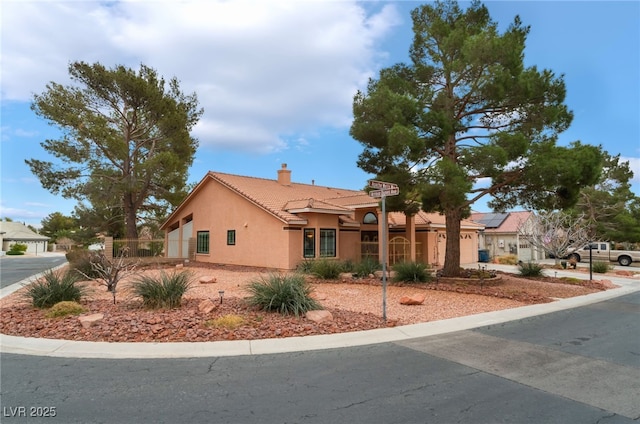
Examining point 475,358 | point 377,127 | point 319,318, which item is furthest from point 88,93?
point 475,358

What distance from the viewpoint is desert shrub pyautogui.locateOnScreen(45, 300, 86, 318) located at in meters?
8.41

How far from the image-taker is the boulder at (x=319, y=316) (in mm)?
8354

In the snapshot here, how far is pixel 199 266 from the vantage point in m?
23.5

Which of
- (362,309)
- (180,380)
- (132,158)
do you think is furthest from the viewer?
(132,158)

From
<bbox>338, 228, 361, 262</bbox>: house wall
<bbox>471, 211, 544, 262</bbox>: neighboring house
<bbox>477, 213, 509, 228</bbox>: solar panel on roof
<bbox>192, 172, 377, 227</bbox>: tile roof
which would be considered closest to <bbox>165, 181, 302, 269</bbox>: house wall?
<bbox>192, 172, 377, 227</bbox>: tile roof

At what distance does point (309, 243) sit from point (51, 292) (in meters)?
13.2

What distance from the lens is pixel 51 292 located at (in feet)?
30.9

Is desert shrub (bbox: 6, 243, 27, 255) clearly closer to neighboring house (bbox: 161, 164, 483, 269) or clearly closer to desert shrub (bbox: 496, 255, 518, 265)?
neighboring house (bbox: 161, 164, 483, 269)

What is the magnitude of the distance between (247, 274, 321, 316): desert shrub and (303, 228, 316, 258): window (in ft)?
38.4

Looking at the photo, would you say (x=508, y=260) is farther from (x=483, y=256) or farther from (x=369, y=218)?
(x=369, y=218)

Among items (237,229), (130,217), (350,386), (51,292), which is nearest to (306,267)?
(237,229)

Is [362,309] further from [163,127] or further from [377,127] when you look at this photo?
[163,127]

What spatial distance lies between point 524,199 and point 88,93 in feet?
81.5

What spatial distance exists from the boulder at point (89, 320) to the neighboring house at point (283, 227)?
41.3 feet
